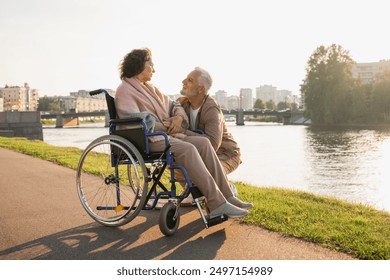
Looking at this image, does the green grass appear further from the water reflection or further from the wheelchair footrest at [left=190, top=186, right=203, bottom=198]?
the water reflection

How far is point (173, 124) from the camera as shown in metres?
3.82

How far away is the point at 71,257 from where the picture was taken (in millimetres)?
3031

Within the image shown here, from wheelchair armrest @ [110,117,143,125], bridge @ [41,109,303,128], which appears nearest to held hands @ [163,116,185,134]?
wheelchair armrest @ [110,117,143,125]

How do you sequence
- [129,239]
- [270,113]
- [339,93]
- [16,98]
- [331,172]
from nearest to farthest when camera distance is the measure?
[129,239], [331,172], [339,93], [270,113], [16,98]

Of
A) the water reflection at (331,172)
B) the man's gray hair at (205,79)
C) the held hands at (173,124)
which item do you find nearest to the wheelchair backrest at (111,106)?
the held hands at (173,124)

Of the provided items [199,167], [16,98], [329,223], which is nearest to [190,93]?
[199,167]

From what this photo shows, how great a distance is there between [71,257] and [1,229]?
3.34 feet

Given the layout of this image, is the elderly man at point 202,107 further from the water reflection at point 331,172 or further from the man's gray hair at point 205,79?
the water reflection at point 331,172

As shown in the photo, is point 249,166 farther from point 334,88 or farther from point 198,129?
point 334,88

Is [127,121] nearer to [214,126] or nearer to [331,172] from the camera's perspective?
[214,126]

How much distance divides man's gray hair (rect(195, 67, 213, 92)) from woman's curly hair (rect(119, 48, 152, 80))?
1.68 ft

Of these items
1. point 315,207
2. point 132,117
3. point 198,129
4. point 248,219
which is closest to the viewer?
point 132,117

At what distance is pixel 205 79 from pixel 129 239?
1554 mm
